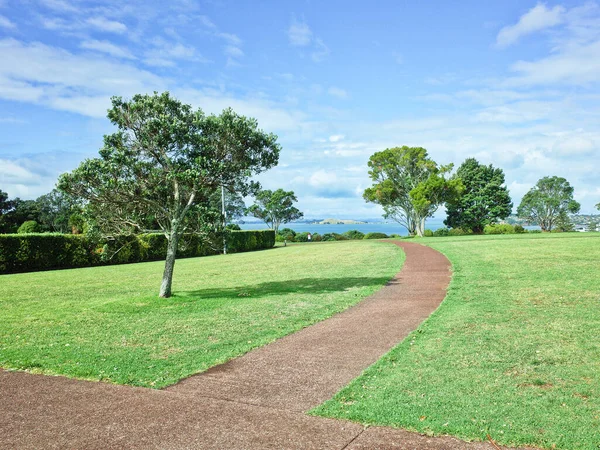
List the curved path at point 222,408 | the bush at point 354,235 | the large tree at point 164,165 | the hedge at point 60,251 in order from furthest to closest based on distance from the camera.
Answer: the bush at point 354,235 → the hedge at point 60,251 → the large tree at point 164,165 → the curved path at point 222,408

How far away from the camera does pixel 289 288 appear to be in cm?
1423

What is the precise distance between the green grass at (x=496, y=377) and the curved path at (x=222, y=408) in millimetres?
298

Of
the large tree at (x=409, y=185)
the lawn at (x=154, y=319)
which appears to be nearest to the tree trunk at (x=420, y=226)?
the large tree at (x=409, y=185)

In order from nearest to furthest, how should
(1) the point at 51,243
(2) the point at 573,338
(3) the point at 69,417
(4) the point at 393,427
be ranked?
(4) the point at 393,427, (3) the point at 69,417, (2) the point at 573,338, (1) the point at 51,243

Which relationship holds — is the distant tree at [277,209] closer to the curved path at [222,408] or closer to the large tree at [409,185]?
the large tree at [409,185]

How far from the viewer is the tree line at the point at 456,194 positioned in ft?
171

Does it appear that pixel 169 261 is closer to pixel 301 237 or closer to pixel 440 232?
pixel 301 237

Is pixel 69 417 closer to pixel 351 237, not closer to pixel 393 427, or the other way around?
pixel 393 427

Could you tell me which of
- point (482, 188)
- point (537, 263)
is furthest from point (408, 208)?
point (537, 263)

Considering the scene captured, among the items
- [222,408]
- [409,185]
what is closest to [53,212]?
[409,185]

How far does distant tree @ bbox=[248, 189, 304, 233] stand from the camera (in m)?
70.0

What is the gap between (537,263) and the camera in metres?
17.1

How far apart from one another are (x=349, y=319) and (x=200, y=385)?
447 cm

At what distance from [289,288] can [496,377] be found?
9.13m
